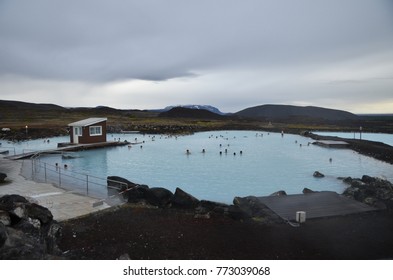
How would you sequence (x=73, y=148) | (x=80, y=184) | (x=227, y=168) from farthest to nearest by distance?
(x=73, y=148), (x=227, y=168), (x=80, y=184)

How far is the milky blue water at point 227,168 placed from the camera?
1376cm

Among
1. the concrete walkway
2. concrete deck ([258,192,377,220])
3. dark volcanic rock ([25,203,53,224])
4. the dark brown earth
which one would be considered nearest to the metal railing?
the concrete walkway

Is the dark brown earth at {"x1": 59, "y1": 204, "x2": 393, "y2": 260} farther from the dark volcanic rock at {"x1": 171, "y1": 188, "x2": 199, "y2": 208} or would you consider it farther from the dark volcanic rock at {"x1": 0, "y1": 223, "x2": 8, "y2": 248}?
the dark volcanic rock at {"x1": 171, "y1": 188, "x2": 199, "y2": 208}

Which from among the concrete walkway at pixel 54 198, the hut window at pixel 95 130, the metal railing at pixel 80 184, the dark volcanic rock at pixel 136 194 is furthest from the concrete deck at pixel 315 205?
the hut window at pixel 95 130

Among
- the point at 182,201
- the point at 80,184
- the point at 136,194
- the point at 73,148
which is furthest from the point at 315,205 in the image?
the point at 73,148

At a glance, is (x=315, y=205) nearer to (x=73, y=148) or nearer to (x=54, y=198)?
(x=54, y=198)

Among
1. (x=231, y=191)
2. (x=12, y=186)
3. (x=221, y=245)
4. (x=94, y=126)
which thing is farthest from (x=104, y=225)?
(x=94, y=126)

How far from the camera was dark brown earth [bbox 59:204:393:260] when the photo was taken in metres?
5.09

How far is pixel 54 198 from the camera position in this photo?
8.34 metres

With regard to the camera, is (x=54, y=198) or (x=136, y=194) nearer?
(x=54, y=198)

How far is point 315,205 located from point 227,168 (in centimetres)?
1005

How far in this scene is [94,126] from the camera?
2500cm

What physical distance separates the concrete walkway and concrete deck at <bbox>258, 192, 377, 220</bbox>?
174 inches
